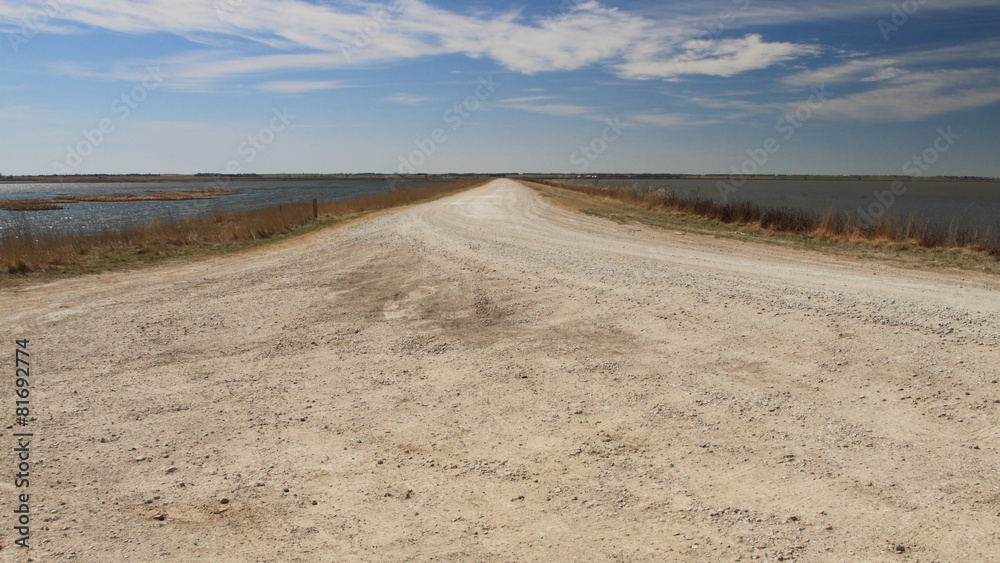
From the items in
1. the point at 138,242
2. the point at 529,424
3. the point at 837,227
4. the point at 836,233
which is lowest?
the point at 529,424

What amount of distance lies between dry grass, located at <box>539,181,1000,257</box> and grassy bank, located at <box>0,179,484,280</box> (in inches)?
633

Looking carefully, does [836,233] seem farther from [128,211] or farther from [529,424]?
[128,211]

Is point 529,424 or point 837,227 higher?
point 837,227

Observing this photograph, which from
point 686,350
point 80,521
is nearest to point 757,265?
point 686,350

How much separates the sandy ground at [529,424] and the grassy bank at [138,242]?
438cm

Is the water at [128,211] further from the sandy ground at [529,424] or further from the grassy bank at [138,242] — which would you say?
the sandy ground at [529,424]

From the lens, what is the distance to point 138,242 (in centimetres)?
1795

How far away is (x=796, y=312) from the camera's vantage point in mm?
7430

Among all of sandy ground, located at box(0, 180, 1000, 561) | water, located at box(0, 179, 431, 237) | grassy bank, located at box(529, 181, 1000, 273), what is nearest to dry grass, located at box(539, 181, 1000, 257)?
grassy bank, located at box(529, 181, 1000, 273)

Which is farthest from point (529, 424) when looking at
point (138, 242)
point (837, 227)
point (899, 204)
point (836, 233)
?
point (899, 204)

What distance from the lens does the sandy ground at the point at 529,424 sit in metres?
3.80

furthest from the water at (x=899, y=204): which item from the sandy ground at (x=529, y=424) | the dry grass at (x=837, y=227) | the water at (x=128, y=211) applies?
the water at (x=128, y=211)

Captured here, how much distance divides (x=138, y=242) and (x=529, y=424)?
16.9 meters

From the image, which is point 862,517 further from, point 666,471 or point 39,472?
point 39,472
